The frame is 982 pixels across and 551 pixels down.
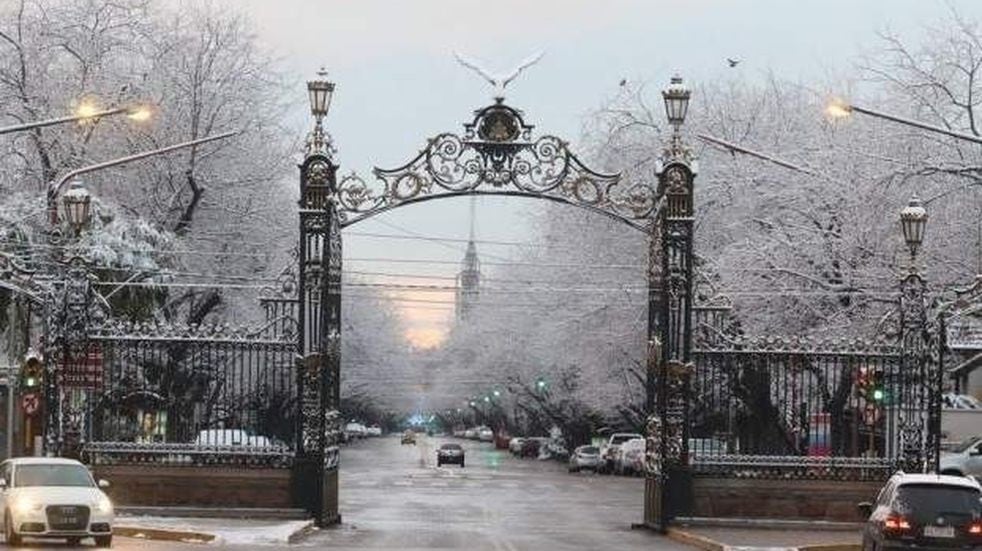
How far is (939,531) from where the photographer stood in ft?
82.3

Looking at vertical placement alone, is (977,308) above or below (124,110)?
below

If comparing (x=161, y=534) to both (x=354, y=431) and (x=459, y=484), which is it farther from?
(x=354, y=431)

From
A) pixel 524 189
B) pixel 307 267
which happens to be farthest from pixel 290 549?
pixel 524 189

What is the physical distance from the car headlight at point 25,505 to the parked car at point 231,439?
5664 mm

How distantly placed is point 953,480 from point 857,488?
1034 cm

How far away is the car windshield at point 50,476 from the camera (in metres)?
31.2

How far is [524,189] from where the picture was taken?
37000mm

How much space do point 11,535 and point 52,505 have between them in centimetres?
91

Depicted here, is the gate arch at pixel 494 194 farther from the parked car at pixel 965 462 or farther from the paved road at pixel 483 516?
the parked car at pixel 965 462

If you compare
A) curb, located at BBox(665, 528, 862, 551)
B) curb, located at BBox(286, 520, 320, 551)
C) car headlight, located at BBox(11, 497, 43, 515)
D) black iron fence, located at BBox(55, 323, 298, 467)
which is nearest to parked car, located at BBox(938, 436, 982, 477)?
curb, located at BBox(665, 528, 862, 551)

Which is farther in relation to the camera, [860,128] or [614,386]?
[614,386]

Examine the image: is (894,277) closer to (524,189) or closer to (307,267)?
(524,189)

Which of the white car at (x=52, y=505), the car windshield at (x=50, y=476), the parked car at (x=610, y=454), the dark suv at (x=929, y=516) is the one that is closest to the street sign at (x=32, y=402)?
the white car at (x=52, y=505)

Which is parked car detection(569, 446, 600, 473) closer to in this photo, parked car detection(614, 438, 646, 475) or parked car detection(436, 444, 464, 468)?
parked car detection(614, 438, 646, 475)
